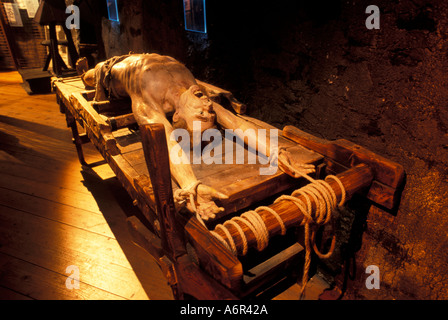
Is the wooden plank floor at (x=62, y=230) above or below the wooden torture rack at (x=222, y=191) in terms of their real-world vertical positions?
below

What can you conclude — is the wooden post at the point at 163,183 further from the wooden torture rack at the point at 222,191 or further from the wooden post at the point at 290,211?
Answer: the wooden post at the point at 290,211

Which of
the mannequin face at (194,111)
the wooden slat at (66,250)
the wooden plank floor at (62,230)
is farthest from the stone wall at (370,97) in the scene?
the wooden slat at (66,250)

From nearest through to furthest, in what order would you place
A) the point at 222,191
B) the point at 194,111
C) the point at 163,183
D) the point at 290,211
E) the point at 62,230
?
the point at 163,183 < the point at 290,211 < the point at 222,191 < the point at 194,111 < the point at 62,230

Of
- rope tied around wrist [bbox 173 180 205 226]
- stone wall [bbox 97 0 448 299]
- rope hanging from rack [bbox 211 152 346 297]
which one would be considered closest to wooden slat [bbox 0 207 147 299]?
rope tied around wrist [bbox 173 180 205 226]

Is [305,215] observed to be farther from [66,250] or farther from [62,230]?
[62,230]

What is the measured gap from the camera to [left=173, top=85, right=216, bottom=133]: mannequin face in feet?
6.40

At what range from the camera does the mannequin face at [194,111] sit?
1949 millimetres

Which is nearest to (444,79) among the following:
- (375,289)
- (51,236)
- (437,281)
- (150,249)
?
(437,281)

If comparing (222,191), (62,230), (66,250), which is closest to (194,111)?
(222,191)

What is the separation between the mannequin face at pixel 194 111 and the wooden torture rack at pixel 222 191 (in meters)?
0.33

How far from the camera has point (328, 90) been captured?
2283 mm

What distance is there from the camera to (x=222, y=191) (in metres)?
1.59

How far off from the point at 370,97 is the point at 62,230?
11.3 ft
